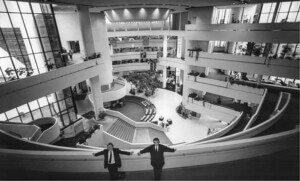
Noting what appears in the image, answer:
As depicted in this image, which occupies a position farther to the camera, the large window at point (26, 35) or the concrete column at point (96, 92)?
the concrete column at point (96, 92)

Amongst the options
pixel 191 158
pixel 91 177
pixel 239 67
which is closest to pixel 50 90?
pixel 91 177

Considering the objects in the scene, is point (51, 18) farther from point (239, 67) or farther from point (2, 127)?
point (239, 67)

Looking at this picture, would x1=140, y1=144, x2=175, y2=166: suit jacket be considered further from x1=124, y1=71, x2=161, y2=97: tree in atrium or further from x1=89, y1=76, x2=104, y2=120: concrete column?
x1=124, y1=71, x2=161, y2=97: tree in atrium

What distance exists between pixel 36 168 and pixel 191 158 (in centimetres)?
527

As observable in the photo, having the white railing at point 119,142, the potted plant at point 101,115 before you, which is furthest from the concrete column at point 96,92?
the white railing at point 119,142

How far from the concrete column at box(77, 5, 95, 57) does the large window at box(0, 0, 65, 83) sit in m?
2.43

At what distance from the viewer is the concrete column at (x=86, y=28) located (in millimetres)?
15342

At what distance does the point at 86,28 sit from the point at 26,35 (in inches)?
222

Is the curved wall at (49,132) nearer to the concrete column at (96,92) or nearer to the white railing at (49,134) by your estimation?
the white railing at (49,134)

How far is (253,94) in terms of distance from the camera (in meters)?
14.5

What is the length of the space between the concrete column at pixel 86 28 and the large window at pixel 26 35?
2.43m

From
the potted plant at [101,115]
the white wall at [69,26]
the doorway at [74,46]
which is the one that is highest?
the white wall at [69,26]

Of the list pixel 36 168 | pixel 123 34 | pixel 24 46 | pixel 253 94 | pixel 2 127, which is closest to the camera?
pixel 36 168

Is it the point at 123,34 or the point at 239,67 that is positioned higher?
the point at 123,34
